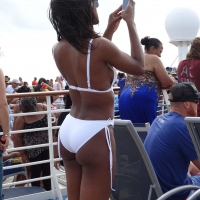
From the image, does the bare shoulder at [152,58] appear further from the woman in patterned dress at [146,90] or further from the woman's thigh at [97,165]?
the woman's thigh at [97,165]

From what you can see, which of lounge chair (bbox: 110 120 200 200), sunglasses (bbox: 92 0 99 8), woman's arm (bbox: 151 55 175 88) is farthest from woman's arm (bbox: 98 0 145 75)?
woman's arm (bbox: 151 55 175 88)

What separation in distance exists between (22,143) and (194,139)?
2922 mm

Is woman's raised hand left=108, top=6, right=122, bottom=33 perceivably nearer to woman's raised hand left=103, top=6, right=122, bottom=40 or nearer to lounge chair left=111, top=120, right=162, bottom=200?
woman's raised hand left=103, top=6, right=122, bottom=40

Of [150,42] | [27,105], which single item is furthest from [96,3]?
[27,105]

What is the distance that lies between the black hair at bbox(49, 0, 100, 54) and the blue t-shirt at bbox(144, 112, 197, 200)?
934 millimetres

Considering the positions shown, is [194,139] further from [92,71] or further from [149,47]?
[149,47]

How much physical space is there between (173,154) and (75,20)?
110 centimetres

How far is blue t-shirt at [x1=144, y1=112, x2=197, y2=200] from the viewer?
2.45 metres

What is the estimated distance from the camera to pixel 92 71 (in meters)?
1.82

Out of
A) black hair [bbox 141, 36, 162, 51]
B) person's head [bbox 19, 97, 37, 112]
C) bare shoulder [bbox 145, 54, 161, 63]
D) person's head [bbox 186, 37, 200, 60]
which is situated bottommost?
person's head [bbox 19, 97, 37, 112]

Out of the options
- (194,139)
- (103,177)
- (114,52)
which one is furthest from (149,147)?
(114,52)

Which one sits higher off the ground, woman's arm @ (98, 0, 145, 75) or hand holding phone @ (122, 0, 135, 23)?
hand holding phone @ (122, 0, 135, 23)

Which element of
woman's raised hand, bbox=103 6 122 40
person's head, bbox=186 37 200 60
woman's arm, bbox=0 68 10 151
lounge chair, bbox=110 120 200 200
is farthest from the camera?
person's head, bbox=186 37 200 60

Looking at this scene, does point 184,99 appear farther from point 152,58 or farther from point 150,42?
point 150,42
